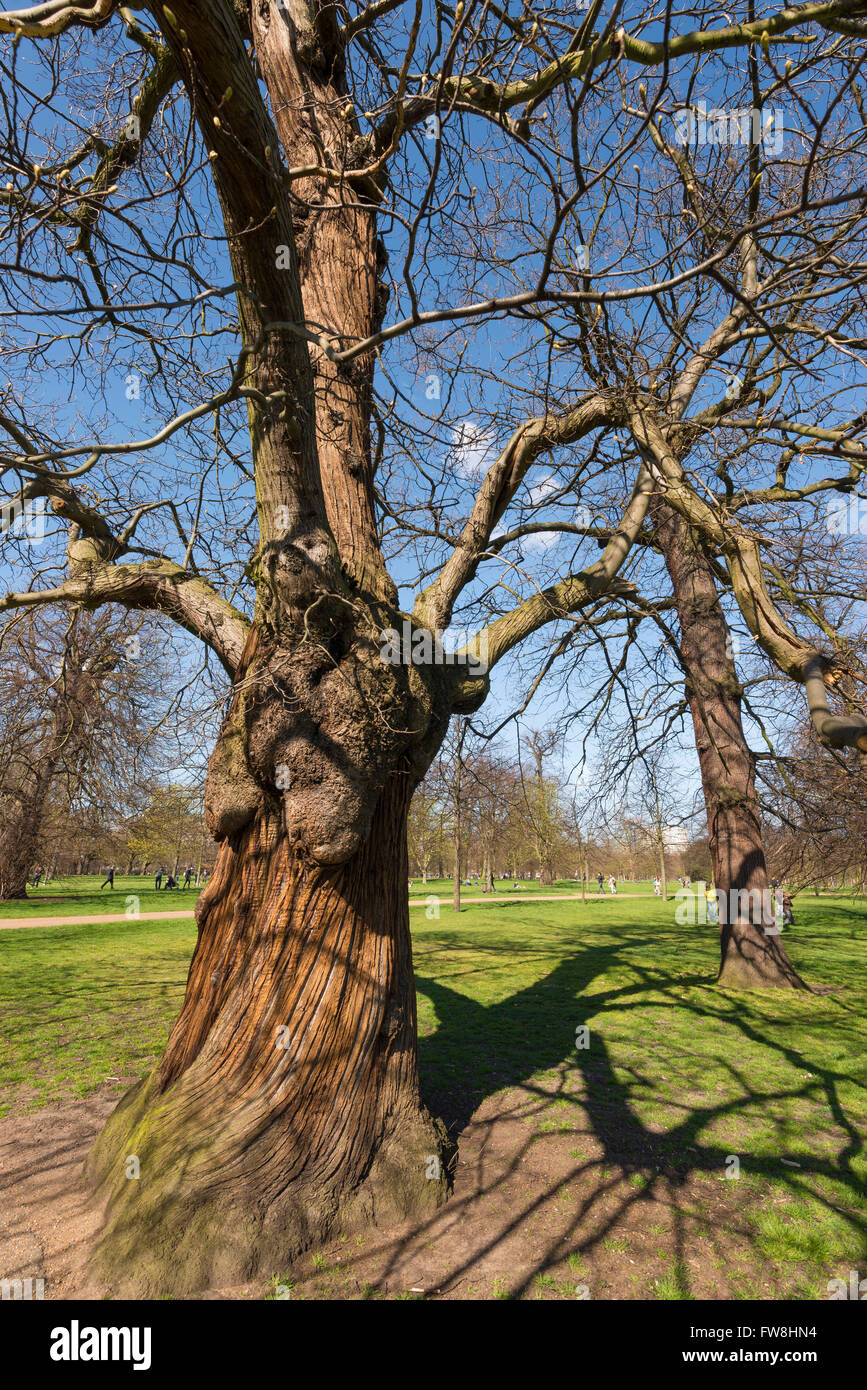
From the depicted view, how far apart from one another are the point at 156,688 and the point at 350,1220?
9.73 metres

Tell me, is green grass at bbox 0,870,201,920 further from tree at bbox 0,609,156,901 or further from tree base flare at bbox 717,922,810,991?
tree base flare at bbox 717,922,810,991

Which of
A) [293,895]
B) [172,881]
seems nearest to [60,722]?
[293,895]

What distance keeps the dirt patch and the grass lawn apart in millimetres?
42

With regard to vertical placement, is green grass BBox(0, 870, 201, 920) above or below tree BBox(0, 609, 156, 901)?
below

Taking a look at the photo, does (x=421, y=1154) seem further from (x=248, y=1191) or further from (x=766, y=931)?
(x=766, y=931)

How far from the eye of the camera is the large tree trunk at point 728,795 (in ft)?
27.1

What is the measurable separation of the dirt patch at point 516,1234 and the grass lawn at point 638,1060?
0.04 metres

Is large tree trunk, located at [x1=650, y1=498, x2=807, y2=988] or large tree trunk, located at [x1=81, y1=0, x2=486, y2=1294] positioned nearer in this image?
large tree trunk, located at [x1=81, y1=0, x2=486, y2=1294]

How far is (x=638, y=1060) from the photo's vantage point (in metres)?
5.93

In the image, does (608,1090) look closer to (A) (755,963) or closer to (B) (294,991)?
Result: (B) (294,991)

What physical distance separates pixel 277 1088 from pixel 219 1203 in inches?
19.3

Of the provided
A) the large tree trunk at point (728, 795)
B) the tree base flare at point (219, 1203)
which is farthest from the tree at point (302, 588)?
the large tree trunk at point (728, 795)

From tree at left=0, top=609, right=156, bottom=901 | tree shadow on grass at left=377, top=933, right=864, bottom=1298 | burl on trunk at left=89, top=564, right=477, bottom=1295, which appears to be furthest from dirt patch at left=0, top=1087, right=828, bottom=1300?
tree at left=0, top=609, right=156, bottom=901

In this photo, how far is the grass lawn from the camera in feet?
12.0
